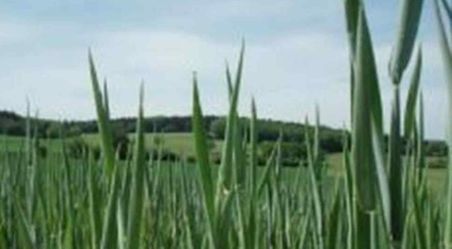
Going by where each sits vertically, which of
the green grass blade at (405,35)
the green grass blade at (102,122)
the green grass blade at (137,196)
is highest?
the green grass blade at (405,35)

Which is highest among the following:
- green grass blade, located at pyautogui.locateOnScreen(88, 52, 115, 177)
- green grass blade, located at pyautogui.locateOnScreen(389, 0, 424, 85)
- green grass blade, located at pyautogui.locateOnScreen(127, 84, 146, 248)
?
green grass blade, located at pyautogui.locateOnScreen(389, 0, 424, 85)

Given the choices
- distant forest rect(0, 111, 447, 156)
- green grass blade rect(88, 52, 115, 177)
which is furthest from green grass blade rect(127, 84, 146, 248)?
distant forest rect(0, 111, 447, 156)

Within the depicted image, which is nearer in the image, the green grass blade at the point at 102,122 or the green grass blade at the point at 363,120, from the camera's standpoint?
the green grass blade at the point at 363,120

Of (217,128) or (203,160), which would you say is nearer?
(203,160)

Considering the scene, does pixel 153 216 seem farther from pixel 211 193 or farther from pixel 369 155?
pixel 369 155

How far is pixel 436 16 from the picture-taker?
0.28 metres

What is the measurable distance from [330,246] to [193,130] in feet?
0.54

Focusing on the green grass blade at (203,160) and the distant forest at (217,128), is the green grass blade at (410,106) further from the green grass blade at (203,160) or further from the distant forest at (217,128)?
the distant forest at (217,128)

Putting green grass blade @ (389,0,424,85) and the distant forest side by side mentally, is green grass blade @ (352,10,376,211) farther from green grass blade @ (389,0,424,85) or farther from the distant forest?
the distant forest

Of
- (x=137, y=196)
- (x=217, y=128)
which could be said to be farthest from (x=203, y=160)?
(x=217, y=128)

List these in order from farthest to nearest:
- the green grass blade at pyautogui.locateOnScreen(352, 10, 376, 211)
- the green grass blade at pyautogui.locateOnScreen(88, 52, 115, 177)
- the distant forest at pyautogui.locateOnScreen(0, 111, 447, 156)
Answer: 1. the distant forest at pyautogui.locateOnScreen(0, 111, 447, 156)
2. the green grass blade at pyautogui.locateOnScreen(88, 52, 115, 177)
3. the green grass blade at pyautogui.locateOnScreen(352, 10, 376, 211)

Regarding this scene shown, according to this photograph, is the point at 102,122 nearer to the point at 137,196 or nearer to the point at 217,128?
the point at 137,196

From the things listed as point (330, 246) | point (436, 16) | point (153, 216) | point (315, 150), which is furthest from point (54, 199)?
point (436, 16)

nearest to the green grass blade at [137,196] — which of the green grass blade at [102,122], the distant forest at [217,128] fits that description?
the green grass blade at [102,122]
